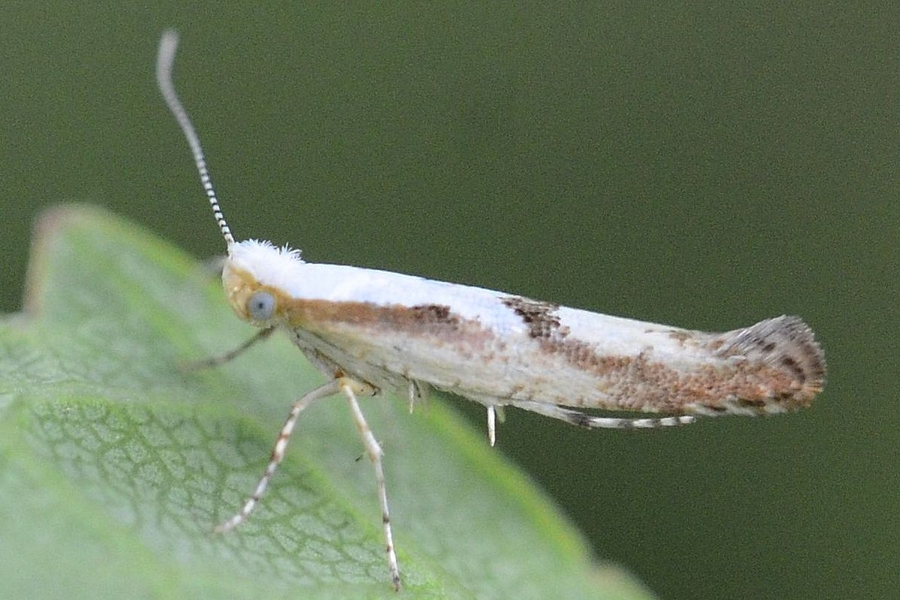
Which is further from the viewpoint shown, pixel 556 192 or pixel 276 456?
pixel 556 192

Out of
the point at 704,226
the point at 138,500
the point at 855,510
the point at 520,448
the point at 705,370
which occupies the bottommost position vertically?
the point at 138,500

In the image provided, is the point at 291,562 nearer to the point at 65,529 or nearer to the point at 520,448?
the point at 65,529

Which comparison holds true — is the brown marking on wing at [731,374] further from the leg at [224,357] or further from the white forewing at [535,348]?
the leg at [224,357]

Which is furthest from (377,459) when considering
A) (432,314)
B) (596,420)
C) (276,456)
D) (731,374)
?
(731,374)

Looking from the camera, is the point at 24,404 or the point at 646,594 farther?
the point at 646,594

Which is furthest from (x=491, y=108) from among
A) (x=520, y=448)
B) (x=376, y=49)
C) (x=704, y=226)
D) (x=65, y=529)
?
(x=65, y=529)

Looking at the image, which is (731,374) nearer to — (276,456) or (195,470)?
(276,456)

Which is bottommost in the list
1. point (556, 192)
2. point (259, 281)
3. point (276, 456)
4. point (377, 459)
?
point (276, 456)
